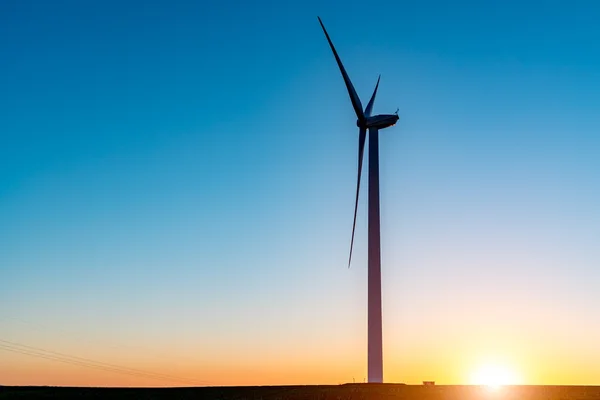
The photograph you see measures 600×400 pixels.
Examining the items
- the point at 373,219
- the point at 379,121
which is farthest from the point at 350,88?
the point at 373,219

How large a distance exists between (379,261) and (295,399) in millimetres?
22698

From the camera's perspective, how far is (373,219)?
309 ft

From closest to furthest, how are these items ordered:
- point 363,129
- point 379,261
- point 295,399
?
point 295,399
point 379,261
point 363,129

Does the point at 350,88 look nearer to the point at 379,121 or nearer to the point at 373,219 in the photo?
the point at 379,121

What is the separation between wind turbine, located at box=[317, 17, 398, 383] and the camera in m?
87.9

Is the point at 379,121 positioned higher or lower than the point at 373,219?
higher

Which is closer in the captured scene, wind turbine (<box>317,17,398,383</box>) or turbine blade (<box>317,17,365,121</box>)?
wind turbine (<box>317,17,398,383</box>)

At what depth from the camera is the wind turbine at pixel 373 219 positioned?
8794cm

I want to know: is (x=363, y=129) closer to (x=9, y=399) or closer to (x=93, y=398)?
(x=93, y=398)

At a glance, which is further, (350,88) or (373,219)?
(350,88)

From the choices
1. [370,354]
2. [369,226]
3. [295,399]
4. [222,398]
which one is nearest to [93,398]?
[222,398]

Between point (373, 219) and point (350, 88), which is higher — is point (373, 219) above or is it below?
below

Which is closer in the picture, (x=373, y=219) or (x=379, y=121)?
(x=373, y=219)

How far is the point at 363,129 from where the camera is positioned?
10356 cm
